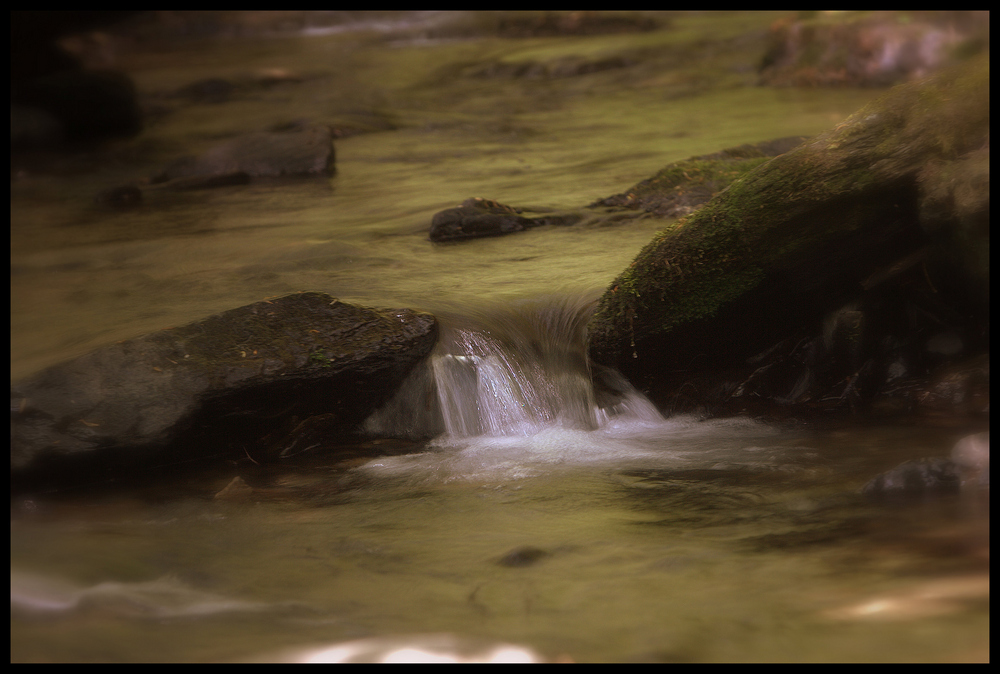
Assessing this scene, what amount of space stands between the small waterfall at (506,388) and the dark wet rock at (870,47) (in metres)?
11.0

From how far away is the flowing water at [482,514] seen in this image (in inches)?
105

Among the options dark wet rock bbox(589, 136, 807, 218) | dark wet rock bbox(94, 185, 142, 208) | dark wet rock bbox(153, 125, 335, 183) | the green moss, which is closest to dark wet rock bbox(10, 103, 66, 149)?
dark wet rock bbox(153, 125, 335, 183)

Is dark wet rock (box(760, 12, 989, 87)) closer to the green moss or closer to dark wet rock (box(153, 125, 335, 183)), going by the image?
dark wet rock (box(153, 125, 335, 183))

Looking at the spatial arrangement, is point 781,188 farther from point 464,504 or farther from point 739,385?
point 464,504

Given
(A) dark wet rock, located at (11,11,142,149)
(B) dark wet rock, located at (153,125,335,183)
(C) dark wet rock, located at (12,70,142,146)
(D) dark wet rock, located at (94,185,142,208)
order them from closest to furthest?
(D) dark wet rock, located at (94,185,142,208) < (B) dark wet rock, located at (153,125,335,183) < (A) dark wet rock, located at (11,11,142,149) < (C) dark wet rock, located at (12,70,142,146)

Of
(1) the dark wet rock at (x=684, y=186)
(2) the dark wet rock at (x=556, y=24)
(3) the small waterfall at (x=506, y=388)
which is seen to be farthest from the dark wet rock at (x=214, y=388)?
(2) the dark wet rock at (x=556, y=24)

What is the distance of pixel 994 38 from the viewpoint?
13.9ft

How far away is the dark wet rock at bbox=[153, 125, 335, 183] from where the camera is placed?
34.6ft

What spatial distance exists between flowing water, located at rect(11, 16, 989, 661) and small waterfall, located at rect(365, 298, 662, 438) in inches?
0.5

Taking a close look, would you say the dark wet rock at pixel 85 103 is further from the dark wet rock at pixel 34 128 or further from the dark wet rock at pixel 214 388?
the dark wet rock at pixel 214 388

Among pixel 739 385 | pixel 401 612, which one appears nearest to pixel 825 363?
pixel 739 385

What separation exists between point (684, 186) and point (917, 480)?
4.42 metres

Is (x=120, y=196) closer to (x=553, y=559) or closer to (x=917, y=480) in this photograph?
(x=553, y=559)

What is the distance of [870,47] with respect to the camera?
14320mm
